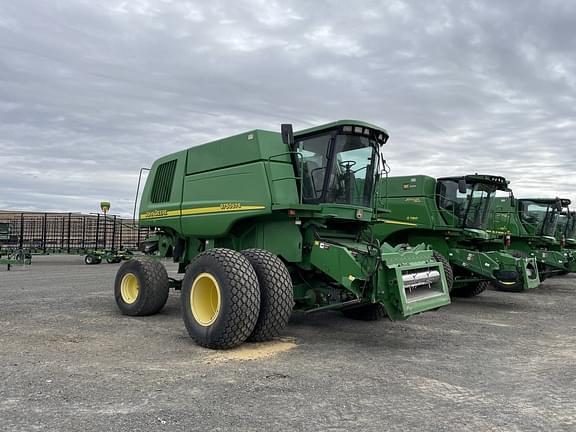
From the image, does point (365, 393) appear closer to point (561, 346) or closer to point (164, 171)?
point (561, 346)

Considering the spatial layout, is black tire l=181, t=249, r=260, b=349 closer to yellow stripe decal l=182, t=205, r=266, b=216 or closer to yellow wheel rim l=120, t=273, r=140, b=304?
yellow stripe decal l=182, t=205, r=266, b=216

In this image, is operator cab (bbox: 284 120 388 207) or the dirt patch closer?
the dirt patch

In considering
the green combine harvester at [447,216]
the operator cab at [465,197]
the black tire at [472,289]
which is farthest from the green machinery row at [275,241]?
the operator cab at [465,197]

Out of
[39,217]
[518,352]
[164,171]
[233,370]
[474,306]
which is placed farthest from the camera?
[39,217]

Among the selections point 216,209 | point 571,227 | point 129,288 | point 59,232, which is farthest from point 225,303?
point 59,232

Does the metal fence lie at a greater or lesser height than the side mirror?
lesser

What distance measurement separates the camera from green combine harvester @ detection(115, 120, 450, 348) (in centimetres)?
627

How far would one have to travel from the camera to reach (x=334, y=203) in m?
7.29

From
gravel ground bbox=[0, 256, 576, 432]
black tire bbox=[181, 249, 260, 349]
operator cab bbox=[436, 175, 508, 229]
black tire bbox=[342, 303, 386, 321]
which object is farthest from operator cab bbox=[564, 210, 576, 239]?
black tire bbox=[181, 249, 260, 349]

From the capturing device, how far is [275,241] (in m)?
7.59

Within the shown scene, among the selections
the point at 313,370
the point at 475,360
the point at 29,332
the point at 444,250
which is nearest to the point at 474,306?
the point at 444,250

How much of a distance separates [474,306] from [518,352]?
474cm

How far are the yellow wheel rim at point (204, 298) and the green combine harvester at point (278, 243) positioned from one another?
0.05 feet

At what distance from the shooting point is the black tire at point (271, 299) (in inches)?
246
